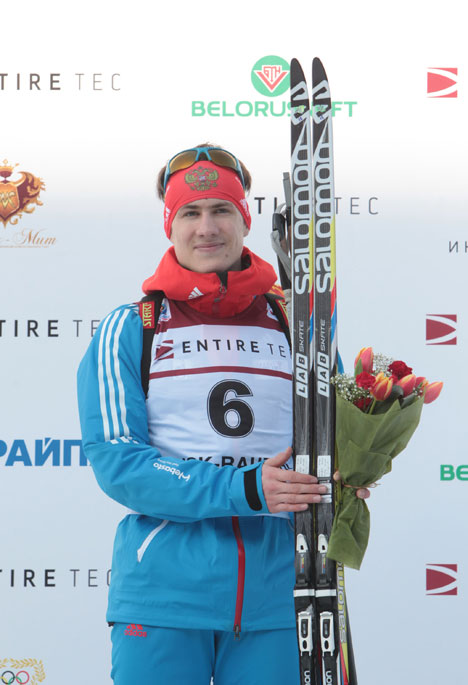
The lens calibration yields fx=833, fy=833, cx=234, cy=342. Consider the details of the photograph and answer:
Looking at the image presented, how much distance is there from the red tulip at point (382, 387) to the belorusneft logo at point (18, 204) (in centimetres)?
181

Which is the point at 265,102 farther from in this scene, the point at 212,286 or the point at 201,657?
the point at 201,657

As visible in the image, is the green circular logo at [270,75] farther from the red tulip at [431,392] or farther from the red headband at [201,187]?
the red tulip at [431,392]

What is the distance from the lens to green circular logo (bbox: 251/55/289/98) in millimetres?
3027

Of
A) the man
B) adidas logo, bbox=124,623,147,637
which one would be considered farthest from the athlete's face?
adidas logo, bbox=124,623,147,637

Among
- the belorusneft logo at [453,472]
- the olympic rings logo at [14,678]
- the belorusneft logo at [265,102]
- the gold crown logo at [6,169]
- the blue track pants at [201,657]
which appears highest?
the belorusneft logo at [265,102]

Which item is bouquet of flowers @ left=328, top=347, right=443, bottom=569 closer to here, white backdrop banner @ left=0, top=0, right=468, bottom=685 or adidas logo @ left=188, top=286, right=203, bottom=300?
adidas logo @ left=188, top=286, right=203, bottom=300

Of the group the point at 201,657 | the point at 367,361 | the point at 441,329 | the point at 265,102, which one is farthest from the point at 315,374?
the point at 265,102

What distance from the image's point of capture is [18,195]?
3.09 metres

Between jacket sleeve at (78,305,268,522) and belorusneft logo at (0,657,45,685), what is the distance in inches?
65.0

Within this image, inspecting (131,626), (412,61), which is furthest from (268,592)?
(412,61)

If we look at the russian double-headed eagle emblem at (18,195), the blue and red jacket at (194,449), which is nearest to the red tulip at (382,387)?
the blue and red jacket at (194,449)

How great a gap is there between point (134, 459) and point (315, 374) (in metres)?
0.41

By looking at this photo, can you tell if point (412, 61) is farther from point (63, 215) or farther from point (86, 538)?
point (86, 538)

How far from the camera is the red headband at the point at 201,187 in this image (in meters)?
1.88
